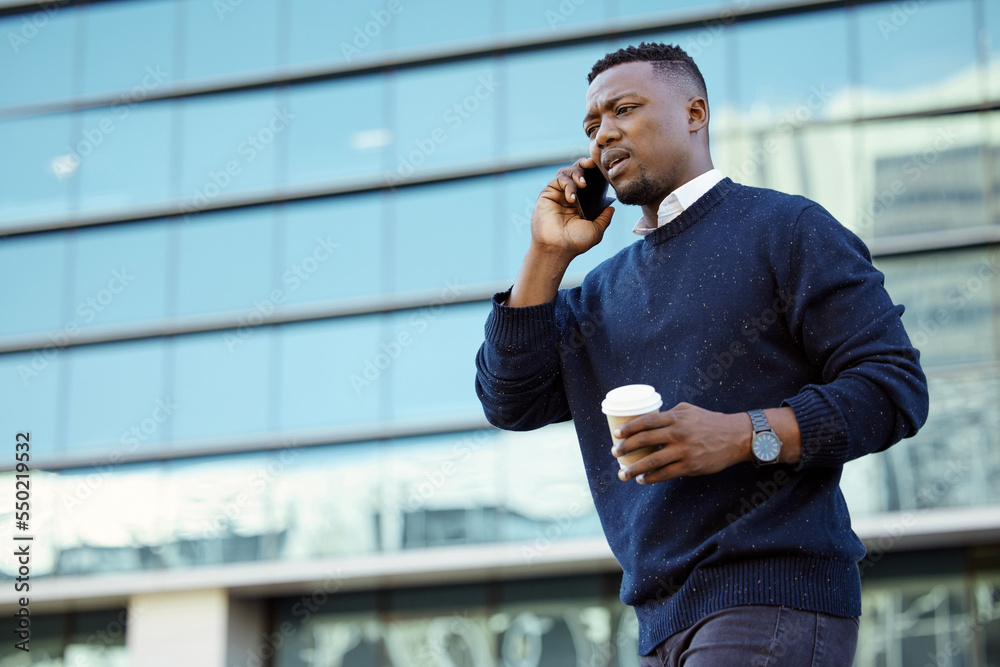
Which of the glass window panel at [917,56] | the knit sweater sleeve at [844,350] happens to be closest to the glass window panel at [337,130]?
the glass window panel at [917,56]

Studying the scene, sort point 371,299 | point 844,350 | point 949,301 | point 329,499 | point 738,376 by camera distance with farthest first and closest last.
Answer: point 371,299, point 329,499, point 949,301, point 738,376, point 844,350

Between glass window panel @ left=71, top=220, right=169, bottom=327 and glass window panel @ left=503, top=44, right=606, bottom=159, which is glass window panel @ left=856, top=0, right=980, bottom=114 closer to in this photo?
glass window panel @ left=503, top=44, right=606, bottom=159

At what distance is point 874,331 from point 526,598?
35.7ft

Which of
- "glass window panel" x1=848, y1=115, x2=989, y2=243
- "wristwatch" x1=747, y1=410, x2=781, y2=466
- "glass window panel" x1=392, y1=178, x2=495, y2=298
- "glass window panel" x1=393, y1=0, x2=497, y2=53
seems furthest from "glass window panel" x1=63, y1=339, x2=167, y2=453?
"wristwatch" x1=747, y1=410, x2=781, y2=466

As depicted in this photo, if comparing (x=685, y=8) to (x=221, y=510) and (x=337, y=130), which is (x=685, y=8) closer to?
(x=337, y=130)

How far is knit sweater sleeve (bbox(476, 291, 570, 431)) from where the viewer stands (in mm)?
2420

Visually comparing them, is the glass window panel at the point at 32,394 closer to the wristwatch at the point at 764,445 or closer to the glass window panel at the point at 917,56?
the glass window panel at the point at 917,56

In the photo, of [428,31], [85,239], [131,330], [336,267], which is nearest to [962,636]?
[336,267]

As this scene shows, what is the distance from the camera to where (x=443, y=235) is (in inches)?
526

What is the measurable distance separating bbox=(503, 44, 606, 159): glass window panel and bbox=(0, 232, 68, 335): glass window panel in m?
5.84

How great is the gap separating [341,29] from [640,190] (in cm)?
1232

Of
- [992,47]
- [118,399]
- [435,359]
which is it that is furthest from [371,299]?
[992,47]

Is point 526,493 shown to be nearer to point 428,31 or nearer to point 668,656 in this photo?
point 428,31

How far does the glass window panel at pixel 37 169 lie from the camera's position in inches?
570
